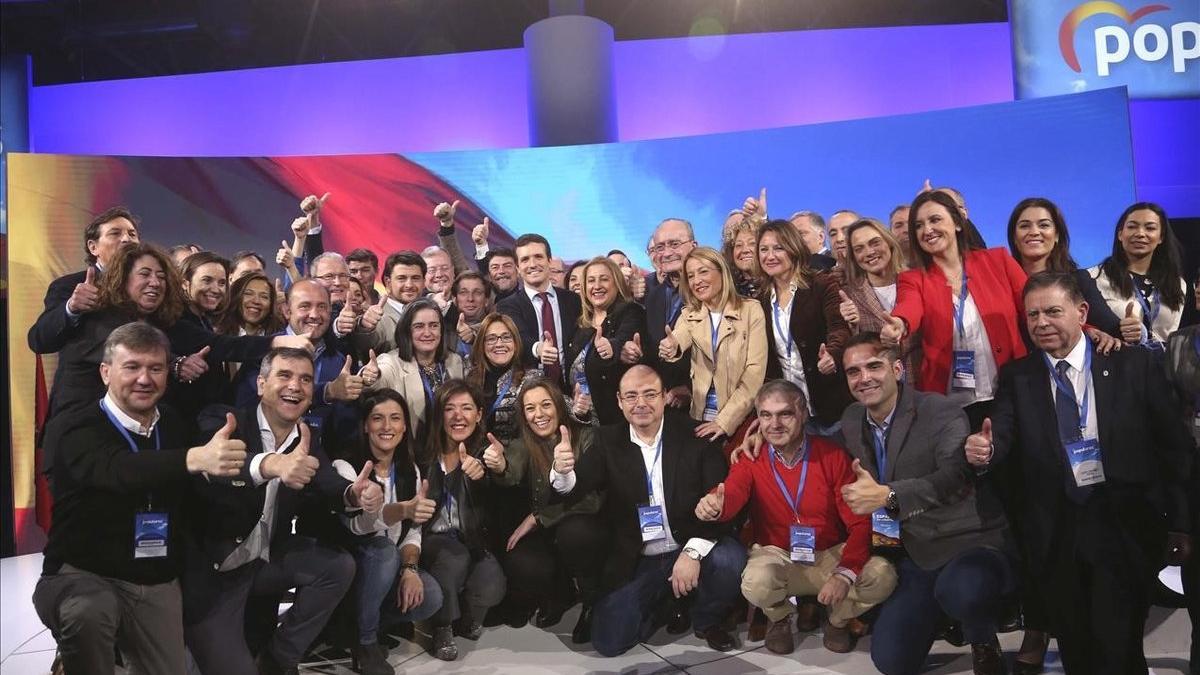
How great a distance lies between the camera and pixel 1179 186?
6.88m

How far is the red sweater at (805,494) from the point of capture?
136 inches

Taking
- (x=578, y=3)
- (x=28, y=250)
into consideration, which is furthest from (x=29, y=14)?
(x=578, y=3)

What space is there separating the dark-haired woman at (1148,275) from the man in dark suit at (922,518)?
3.69ft

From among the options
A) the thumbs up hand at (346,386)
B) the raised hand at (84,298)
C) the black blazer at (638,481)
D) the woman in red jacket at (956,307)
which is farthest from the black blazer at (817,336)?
the raised hand at (84,298)

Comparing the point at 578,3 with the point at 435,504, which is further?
the point at 578,3

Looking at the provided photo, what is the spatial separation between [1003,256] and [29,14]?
29.2ft

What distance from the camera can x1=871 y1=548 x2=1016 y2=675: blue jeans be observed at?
3010 mm

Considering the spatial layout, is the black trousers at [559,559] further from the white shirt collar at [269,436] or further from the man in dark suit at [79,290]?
the man in dark suit at [79,290]

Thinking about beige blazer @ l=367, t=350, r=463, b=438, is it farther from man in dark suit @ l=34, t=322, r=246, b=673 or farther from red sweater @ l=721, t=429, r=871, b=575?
red sweater @ l=721, t=429, r=871, b=575

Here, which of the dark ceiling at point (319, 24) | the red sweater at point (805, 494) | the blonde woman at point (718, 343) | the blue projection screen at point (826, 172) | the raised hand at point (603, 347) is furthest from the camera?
the dark ceiling at point (319, 24)

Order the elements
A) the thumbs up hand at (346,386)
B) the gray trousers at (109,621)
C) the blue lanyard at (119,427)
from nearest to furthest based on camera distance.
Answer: the gray trousers at (109,621) < the blue lanyard at (119,427) < the thumbs up hand at (346,386)

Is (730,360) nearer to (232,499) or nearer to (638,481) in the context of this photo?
(638,481)

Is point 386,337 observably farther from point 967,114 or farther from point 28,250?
point 967,114

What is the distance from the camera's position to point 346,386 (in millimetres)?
3594
